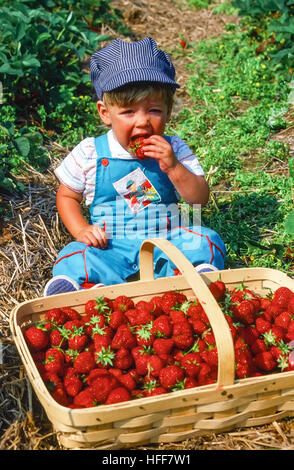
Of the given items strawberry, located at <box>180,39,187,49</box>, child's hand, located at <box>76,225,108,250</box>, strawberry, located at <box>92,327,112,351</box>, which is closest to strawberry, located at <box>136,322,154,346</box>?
strawberry, located at <box>92,327,112,351</box>

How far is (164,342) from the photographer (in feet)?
7.65

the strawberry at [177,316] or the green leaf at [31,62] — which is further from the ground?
the green leaf at [31,62]

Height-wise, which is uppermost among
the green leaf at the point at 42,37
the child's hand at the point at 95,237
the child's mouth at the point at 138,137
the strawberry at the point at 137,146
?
the green leaf at the point at 42,37

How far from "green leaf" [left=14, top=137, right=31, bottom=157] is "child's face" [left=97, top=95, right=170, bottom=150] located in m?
1.16

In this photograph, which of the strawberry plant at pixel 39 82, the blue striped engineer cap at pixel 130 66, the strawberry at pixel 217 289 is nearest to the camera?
the strawberry at pixel 217 289

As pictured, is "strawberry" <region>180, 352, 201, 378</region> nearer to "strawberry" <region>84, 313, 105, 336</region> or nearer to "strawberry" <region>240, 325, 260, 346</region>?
"strawberry" <region>240, 325, 260, 346</region>

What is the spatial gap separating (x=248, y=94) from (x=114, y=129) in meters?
2.56

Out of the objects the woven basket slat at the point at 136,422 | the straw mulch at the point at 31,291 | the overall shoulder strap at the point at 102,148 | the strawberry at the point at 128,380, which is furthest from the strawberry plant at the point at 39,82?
the woven basket slat at the point at 136,422

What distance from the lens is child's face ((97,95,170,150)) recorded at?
2881 mm

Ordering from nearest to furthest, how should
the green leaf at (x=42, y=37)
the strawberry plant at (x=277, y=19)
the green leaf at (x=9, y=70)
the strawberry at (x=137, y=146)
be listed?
the strawberry at (x=137, y=146) < the green leaf at (x=9, y=70) < the green leaf at (x=42, y=37) < the strawberry plant at (x=277, y=19)

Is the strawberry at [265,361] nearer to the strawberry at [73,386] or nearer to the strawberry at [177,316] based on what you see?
the strawberry at [177,316]

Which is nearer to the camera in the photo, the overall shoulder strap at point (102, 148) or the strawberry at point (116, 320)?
the strawberry at point (116, 320)

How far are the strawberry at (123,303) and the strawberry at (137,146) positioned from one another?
76 cm

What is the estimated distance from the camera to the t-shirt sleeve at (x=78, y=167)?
317cm
